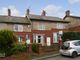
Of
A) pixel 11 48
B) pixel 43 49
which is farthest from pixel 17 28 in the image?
pixel 11 48

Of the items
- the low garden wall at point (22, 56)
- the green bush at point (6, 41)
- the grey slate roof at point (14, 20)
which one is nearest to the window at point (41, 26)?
the grey slate roof at point (14, 20)

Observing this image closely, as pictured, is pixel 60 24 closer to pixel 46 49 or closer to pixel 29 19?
pixel 29 19

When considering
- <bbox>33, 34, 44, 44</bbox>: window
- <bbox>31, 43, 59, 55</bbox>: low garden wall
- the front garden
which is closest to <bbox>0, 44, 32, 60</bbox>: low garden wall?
the front garden

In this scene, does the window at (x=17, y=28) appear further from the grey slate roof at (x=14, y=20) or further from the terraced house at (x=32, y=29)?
the grey slate roof at (x=14, y=20)

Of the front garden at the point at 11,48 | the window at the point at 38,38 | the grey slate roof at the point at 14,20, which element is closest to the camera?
the front garden at the point at 11,48

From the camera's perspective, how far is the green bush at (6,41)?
56.0 feet

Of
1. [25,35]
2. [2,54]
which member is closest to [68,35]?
[25,35]

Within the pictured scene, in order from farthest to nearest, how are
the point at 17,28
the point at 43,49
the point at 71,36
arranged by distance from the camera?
1. the point at 17,28
2. the point at 71,36
3. the point at 43,49

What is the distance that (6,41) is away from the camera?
56.9 ft

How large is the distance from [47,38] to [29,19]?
5459mm

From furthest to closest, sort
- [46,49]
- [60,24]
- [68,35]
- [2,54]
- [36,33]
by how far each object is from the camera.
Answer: [60,24] → [36,33] → [68,35] → [46,49] → [2,54]

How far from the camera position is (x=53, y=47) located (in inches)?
876

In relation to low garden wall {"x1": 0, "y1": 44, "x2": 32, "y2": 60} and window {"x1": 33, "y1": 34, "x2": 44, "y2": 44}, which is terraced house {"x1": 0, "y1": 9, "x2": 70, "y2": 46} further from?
low garden wall {"x1": 0, "y1": 44, "x2": 32, "y2": 60}

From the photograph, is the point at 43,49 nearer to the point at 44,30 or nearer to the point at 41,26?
the point at 44,30
